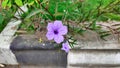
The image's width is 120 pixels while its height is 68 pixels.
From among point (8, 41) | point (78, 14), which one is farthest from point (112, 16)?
point (8, 41)

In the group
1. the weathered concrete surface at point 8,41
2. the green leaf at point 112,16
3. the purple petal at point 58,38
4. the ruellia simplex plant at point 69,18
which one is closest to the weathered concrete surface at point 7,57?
the weathered concrete surface at point 8,41

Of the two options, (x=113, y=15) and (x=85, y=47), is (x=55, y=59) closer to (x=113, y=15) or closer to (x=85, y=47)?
(x=85, y=47)

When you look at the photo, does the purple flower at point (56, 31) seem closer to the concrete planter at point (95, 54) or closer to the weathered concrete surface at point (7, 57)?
the concrete planter at point (95, 54)

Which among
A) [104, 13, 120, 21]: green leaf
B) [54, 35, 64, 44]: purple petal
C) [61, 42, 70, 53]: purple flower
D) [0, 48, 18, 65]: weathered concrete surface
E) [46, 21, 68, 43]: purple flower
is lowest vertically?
[0, 48, 18, 65]: weathered concrete surface

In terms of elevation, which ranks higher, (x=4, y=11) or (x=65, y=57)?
(x=4, y=11)

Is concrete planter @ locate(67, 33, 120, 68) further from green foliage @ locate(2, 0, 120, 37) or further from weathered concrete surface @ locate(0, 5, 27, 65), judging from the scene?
weathered concrete surface @ locate(0, 5, 27, 65)

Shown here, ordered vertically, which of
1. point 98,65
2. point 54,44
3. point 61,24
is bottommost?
point 98,65

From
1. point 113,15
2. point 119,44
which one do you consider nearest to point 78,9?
point 113,15

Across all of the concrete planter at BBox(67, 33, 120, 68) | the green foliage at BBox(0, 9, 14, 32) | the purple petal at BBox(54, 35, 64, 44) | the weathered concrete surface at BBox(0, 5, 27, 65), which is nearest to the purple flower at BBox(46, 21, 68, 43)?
the purple petal at BBox(54, 35, 64, 44)
